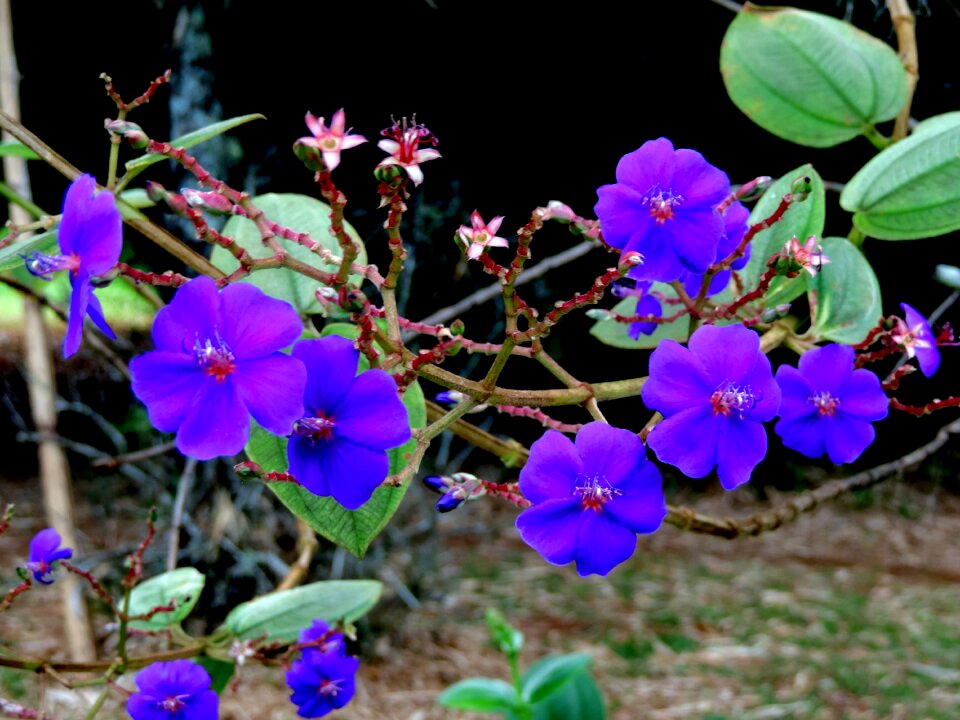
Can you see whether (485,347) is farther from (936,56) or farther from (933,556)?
(933,556)

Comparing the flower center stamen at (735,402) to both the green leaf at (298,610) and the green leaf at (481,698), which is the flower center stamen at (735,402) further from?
the green leaf at (481,698)

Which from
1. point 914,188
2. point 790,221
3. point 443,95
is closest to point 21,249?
point 790,221

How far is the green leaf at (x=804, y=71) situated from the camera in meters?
0.68

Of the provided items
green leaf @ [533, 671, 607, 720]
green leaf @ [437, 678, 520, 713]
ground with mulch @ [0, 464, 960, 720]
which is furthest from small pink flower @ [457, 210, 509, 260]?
ground with mulch @ [0, 464, 960, 720]

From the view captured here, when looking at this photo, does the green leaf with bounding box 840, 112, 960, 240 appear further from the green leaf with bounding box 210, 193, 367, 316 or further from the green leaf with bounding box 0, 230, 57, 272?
the green leaf with bounding box 0, 230, 57, 272

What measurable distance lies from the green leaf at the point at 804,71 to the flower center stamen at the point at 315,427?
47cm

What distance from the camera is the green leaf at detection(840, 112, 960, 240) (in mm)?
616

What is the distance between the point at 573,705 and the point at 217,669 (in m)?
0.67

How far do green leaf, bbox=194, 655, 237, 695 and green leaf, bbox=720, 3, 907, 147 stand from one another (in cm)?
54

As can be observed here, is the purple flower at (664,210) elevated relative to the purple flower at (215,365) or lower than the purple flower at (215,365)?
elevated

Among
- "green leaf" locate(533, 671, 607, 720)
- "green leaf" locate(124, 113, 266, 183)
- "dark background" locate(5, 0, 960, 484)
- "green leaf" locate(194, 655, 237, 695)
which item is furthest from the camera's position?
"dark background" locate(5, 0, 960, 484)

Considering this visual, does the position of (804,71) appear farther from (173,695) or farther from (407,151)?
(173,695)

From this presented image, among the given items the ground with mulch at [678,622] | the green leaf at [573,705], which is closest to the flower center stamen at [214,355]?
the green leaf at [573,705]

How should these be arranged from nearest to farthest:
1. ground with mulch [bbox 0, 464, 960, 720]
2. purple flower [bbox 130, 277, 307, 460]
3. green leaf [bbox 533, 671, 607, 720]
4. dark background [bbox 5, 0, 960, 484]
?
purple flower [bbox 130, 277, 307, 460] → green leaf [bbox 533, 671, 607, 720] → dark background [bbox 5, 0, 960, 484] → ground with mulch [bbox 0, 464, 960, 720]
